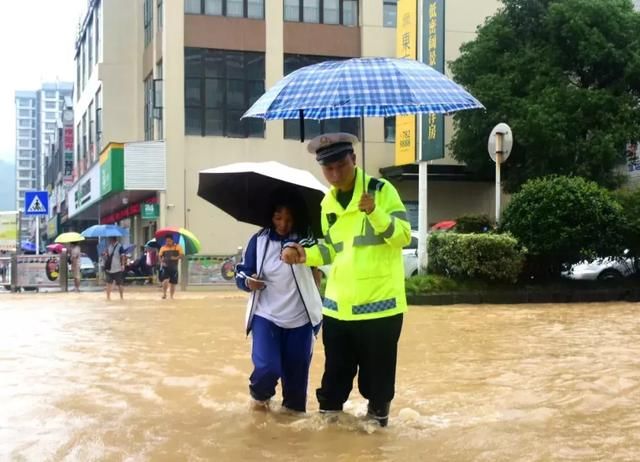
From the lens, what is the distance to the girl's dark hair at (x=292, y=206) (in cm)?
501

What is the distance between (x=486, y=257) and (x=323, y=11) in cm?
1519

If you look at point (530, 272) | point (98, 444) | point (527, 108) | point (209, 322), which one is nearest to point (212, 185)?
point (98, 444)

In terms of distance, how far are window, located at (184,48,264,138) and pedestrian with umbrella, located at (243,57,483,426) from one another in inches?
882

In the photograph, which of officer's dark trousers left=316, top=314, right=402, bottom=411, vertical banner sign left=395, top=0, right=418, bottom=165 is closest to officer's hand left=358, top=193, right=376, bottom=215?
officer's dark trousers left=316, top=314, right=402, bottom=411

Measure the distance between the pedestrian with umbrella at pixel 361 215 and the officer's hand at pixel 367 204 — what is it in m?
0.08

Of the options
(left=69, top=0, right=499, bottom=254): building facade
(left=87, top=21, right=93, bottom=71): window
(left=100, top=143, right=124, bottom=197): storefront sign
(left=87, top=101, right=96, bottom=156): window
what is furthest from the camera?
(left=87, top=21, right=93, bottom=71): window

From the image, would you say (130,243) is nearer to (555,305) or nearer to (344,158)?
(555,305)

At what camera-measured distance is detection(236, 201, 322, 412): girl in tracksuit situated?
4922 mm

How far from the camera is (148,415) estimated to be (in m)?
5.59

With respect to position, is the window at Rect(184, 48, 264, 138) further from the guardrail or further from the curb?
the curb

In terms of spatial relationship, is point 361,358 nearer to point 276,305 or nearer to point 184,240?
point 276,305

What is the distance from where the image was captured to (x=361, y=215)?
4.49 m

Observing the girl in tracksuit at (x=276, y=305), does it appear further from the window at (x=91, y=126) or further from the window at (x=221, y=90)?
the window at (x=91, y=126)

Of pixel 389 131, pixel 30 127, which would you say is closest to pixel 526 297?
pixel 389 131
